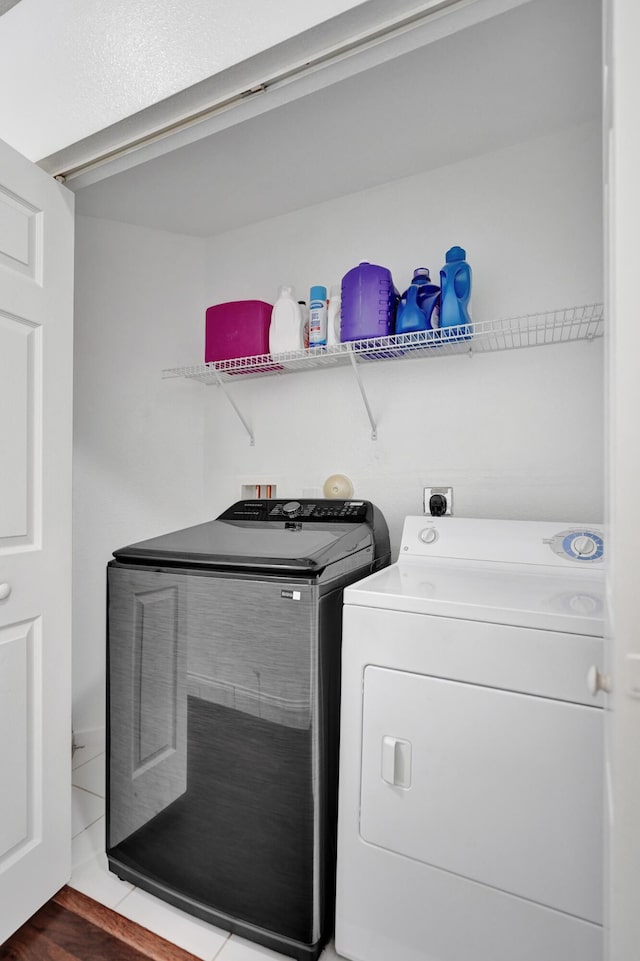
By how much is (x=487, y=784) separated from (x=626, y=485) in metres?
0.90

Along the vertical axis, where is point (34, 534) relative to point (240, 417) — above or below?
below

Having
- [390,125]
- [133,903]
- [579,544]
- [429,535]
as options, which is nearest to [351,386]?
[429,535]

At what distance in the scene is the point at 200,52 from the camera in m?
1.28

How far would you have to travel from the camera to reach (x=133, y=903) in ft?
5.15

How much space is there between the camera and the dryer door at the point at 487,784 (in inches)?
42.1

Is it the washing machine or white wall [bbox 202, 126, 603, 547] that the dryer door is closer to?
the washing machine

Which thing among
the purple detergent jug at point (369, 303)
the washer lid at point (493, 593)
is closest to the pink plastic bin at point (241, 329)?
the purple detergent jug at point (369, 303)

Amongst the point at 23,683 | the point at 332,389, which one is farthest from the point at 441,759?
the point at 332,389

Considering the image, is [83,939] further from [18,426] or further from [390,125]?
[390,125]

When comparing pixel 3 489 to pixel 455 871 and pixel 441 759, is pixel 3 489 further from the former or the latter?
pixel 455 871

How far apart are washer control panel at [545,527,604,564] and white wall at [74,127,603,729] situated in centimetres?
32

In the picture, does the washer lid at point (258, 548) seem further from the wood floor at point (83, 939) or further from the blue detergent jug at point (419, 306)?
the wood floor at point (83, 939)

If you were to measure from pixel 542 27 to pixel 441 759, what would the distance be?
2063 mm

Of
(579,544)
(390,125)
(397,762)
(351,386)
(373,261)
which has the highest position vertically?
(390,125)
